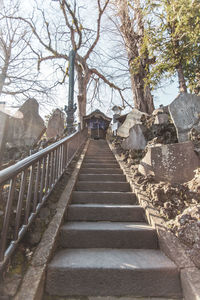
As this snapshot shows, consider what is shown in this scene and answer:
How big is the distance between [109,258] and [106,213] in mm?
749

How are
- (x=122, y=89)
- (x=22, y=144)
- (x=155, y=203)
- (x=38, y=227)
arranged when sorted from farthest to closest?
(x=122, y=89), (x=22, y=144), (x=155, y=203), (x=38, y=227)

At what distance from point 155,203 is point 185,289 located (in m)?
1.07

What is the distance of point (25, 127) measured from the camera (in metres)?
7.18

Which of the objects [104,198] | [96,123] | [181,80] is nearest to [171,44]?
[181,80]

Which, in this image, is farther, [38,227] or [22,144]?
[22,144]

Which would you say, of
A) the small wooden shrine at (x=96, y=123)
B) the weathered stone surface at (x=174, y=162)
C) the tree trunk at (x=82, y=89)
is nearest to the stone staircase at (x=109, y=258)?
the weathered stone surface at (x=174, y=162)

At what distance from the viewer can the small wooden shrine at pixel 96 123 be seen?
15.2 metres

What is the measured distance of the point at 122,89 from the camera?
1519 cm

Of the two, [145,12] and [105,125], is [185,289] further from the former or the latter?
[105,125]

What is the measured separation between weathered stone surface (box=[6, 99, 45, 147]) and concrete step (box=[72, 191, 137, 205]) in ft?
16.5

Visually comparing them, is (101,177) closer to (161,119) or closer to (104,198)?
(104,198)

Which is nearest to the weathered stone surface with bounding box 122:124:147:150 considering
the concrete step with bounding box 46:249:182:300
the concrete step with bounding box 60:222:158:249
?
the concrete step with bounding box 60:222:158:249

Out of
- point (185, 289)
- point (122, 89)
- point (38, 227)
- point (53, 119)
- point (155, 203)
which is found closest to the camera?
point (185, 289)

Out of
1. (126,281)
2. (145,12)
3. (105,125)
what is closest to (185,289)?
(126,281)
